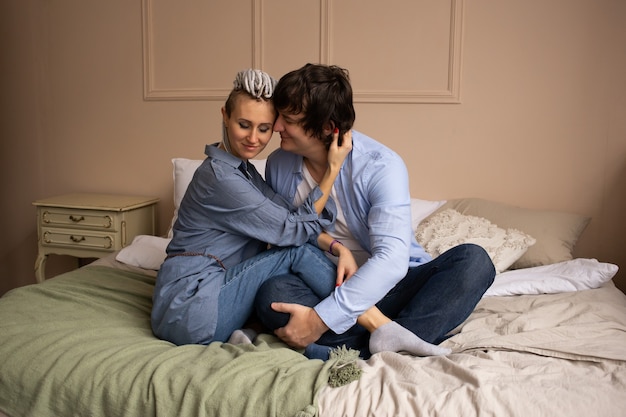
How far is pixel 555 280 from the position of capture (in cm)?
225

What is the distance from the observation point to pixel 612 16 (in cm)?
284

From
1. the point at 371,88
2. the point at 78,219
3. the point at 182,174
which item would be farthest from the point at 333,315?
the point at 78,219

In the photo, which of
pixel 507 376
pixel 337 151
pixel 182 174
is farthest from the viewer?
pixel 182 174

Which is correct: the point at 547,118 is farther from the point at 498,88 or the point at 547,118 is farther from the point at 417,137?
the point at 417,137

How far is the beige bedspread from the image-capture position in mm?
1354

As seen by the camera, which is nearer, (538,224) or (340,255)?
(340,255)

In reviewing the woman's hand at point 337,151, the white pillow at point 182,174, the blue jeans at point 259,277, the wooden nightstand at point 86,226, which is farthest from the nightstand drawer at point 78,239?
the woman's hand at point 337,151

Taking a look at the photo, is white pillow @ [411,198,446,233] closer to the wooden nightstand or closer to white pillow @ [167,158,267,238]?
white pillow @ [167,158,267,238]

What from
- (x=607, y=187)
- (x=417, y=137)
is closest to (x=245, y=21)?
(x=417, y=137)

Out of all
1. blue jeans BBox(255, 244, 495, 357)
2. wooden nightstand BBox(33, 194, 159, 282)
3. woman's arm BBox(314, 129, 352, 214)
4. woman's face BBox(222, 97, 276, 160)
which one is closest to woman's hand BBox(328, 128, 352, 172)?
woman's arm BBox(314, 129, 352, 214)

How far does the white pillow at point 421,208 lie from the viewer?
9.14ft

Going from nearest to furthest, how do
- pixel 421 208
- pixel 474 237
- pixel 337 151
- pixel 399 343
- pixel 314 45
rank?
1. pixel 399 343
2. pixel 337 151
3. pixel 474 237
4. pixel 421 208
5. pixel 314 45

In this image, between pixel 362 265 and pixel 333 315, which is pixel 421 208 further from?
pixel 333 315

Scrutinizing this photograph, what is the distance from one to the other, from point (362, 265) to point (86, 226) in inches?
76.9
